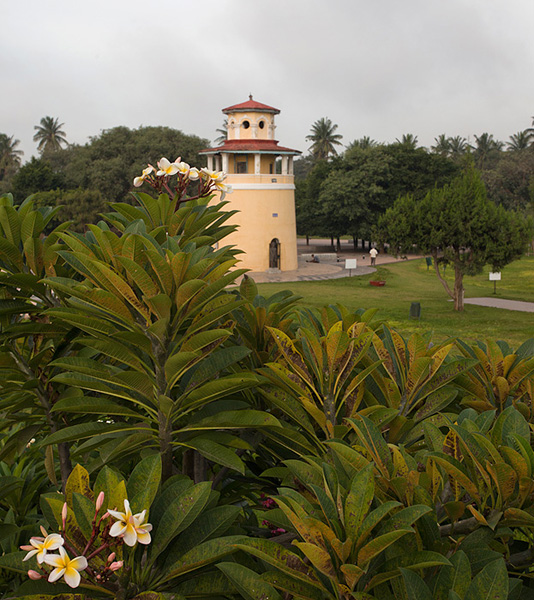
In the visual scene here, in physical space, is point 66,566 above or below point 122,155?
below

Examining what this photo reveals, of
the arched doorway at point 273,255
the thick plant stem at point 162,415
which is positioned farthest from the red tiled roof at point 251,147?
the thick plant stem at point 162,415

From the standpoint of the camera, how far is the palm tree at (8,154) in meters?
61.7

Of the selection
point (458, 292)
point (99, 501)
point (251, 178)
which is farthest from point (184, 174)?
point (251, 178)

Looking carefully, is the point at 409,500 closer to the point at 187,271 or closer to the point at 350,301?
the point at 187,271

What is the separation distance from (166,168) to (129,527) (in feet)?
6.78

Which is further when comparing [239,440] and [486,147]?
[486,147]

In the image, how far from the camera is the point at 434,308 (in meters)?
20.5

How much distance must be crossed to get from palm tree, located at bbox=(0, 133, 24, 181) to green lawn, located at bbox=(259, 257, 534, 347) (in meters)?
47.9

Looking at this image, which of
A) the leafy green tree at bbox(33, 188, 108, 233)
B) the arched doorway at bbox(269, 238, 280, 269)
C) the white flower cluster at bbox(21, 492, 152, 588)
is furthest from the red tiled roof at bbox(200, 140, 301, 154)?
the white flower cluster at bbox(21, 492, 152, 588)

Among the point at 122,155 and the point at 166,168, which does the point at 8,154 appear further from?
the point at 166,168

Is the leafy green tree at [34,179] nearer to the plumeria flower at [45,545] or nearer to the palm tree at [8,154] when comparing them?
the palm tree at [8,154]

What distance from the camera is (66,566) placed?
1.02 meters

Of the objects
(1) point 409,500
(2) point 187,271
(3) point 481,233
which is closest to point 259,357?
(2) point 187,271

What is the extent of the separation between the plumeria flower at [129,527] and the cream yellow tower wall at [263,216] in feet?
91.7
